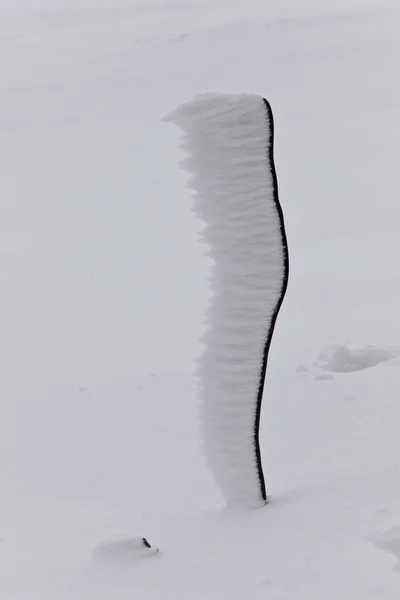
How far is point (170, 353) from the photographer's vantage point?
3.22 m

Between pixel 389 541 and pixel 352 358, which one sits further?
pixel 352 358

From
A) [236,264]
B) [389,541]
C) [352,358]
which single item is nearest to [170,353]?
[352,358]

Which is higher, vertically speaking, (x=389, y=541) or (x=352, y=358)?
(x=389, y=541)

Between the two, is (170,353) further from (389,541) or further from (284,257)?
(389,541)

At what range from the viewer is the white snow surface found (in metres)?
1.73

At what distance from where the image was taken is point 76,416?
268cm

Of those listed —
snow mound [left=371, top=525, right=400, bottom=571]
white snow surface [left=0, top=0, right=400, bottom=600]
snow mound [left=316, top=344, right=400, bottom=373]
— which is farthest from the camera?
snow mound [left=316, top=344, right=400, bottom=373]

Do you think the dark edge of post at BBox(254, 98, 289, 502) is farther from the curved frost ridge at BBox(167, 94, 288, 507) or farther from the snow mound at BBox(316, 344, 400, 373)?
the snow mound at BBox(316, 344, 400, 373)

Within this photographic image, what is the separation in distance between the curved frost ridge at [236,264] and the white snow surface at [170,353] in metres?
0.14

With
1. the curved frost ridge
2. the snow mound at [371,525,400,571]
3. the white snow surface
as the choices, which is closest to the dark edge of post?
the curved frost ridge

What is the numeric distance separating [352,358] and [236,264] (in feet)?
4.40

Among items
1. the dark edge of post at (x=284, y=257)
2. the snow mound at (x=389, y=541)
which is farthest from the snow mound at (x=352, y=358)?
the snow mound at (x=389, y=541)

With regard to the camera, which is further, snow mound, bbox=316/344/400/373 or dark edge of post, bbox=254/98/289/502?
snow mound, bbox=316/344/400/373

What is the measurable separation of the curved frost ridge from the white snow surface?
5.6 inches
